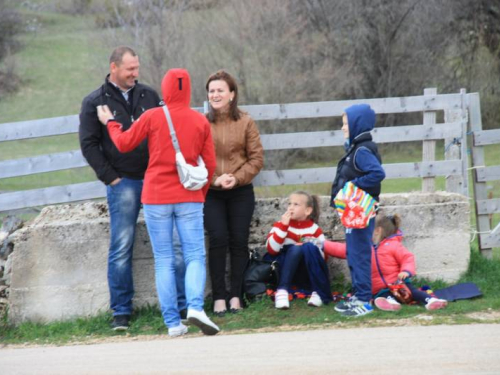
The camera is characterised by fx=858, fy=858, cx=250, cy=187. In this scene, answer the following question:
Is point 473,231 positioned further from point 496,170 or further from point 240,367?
point 240,367

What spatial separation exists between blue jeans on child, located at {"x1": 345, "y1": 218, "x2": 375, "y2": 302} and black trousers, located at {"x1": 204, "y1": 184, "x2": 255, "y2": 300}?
92 centimetres

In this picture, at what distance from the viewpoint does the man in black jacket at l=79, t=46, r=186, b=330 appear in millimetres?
6695

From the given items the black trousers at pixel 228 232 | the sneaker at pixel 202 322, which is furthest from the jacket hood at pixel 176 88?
the sneaker at pixel 202 322

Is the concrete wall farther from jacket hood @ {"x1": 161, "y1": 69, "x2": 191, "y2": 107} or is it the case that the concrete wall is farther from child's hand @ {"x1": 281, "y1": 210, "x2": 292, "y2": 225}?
jacket hood @ {"x1": 161, "y1": 69, "x2": 191, "y2": 107}

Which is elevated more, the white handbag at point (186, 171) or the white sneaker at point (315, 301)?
the white handbag at point (186, 171)

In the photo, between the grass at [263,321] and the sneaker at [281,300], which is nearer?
the grass at [263,321]

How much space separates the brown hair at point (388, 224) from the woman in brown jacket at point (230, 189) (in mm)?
1094

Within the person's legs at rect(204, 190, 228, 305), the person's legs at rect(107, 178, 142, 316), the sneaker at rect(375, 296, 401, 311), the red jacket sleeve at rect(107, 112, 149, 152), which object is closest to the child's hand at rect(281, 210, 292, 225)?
the person's legs at rect(204, 190, 228, 305)

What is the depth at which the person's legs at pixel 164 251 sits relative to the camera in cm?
641

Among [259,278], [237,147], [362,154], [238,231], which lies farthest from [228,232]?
[362,154]

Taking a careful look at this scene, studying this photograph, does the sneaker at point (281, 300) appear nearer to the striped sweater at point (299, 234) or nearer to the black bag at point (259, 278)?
the black bag at point (259, 278)

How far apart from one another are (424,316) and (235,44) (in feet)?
53.3

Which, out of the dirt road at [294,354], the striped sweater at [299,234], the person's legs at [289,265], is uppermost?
the striped sweater at [299,234]

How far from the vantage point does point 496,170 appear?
811 cm
